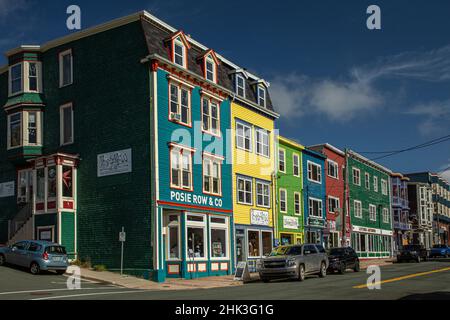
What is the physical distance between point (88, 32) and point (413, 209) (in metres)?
73.2

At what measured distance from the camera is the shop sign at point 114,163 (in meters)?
31.8

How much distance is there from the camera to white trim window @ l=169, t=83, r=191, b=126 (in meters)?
32.7

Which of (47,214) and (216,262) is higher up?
(47,214)

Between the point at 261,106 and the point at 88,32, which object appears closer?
the point at 88,32

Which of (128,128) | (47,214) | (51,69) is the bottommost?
(47,214)

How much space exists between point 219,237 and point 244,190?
4.48 metres

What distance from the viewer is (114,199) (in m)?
31.9

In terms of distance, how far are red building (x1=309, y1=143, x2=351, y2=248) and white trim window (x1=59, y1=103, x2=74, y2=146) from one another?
26184 mm

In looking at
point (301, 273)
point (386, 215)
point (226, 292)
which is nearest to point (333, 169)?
point (386, 215)

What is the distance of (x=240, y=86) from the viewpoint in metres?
40.5

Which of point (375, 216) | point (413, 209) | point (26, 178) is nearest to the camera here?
point (26, 178)

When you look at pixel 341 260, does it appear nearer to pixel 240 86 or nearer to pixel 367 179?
pixel 240 86

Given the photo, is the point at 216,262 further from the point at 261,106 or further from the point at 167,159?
the point at 261,106

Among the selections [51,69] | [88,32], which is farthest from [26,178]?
[88,32]
